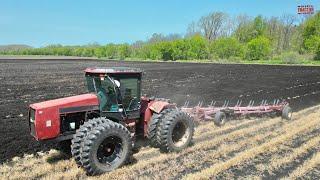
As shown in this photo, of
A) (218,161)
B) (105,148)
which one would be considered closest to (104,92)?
(105,148)

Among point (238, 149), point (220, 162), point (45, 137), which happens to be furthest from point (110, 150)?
point (238, 149)

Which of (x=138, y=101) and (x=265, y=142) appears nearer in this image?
(x=138, y=101)

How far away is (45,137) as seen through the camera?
22.8 ft

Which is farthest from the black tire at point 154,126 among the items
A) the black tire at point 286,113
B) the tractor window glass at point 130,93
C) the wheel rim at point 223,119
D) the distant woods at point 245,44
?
the distant woods at point 245,44

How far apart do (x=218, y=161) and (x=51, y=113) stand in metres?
3.46

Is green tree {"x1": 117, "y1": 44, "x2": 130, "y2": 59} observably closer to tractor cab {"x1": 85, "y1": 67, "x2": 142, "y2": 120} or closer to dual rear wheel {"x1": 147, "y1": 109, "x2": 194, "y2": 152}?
dual rear wheel {"x1": 147, "y1": 109, "x2": 194, "y2": 152}

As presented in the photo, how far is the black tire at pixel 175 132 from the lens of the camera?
815 centimetres

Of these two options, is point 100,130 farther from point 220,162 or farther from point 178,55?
point 178,55

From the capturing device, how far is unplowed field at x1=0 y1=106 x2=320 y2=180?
722 cm

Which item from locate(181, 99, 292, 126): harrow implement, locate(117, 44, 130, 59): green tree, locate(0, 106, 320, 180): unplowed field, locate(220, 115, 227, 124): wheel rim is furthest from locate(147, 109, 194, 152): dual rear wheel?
locate(117, 44, 130, 59): green tree

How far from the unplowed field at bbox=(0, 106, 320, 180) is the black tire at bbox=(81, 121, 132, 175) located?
176 mm

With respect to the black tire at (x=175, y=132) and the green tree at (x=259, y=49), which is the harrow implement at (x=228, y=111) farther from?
the green tree at (x=259, y=49)

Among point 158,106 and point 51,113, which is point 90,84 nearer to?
point 51,113

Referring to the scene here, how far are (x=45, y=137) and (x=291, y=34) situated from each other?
112 m
